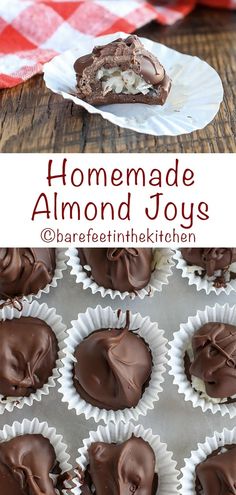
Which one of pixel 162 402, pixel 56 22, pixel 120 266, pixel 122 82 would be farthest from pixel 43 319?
pixel 56 22

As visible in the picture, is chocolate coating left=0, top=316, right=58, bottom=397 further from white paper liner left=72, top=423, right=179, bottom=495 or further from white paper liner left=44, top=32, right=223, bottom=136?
white paper liner left=44, top=32, right=223, bottom=136

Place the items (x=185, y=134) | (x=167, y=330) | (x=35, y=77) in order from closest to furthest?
1. (x=185, y=134)
2. (x=35, y=77)
3. (x=167, y=330)

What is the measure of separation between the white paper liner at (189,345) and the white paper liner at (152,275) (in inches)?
5.0

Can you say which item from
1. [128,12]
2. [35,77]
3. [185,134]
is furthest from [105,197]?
[128,12]

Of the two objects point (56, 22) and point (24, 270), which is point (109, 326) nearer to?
point (24, 270)

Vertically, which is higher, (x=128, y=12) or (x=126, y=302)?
(x=128, y=12)

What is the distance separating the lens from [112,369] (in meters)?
1.59

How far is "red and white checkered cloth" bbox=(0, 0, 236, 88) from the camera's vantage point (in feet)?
5.62

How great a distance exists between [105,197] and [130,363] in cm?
42

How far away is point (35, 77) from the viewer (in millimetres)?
1623

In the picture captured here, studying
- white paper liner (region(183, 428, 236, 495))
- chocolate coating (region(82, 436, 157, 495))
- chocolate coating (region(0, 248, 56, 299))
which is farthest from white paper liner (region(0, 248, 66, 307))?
white paper liner (region(183, 428, 236, 495))

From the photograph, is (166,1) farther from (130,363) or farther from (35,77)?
(130,363)

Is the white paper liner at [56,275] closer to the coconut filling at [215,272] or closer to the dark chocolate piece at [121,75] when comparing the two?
the coconut filling at [215,272]

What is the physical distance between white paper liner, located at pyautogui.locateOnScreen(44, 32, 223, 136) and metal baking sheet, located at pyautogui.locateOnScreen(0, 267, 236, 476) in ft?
1.64
